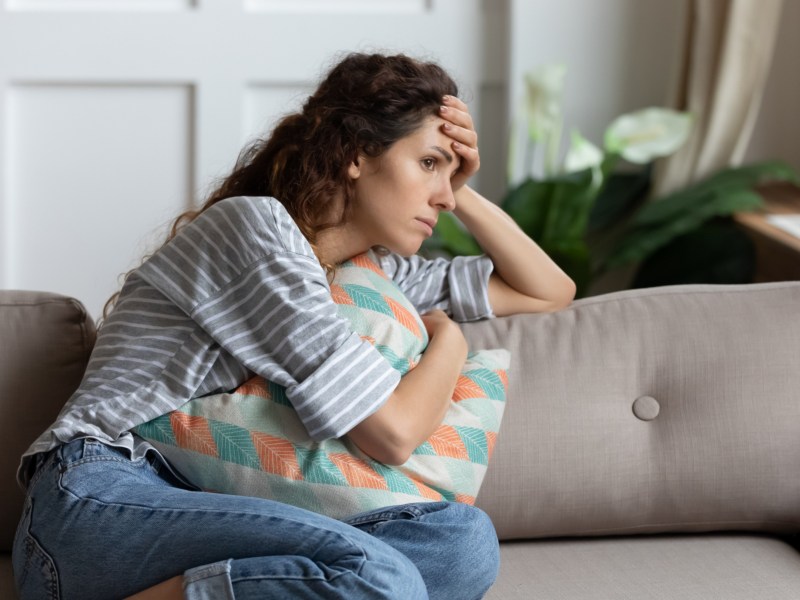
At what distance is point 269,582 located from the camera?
1.07 m

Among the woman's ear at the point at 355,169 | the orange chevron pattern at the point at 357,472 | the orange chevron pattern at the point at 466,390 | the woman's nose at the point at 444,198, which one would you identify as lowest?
the orange chevron pattern at the point at 357,472

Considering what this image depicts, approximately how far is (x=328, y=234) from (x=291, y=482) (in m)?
0.35

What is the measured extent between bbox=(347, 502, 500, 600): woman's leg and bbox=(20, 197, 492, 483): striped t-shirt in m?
0.11

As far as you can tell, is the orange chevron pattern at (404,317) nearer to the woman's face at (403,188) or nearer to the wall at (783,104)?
the woman's face at (403,188)

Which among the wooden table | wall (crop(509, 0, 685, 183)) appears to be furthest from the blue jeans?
wall (crop(509, 0, 685, 183))

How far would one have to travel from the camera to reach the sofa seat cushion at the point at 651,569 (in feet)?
4.19

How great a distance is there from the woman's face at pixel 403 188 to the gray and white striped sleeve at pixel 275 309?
144mm

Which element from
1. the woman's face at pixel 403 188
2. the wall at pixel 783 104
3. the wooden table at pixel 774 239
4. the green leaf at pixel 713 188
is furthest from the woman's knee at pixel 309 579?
the wall at pixel 783 104

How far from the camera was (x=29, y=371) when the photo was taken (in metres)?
1.38

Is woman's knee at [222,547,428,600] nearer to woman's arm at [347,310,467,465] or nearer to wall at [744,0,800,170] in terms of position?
woman's arm at [347,310,467,465]

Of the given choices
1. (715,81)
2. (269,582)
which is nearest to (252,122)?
(715,81)

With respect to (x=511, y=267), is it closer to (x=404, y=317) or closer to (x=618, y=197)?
(x=404, y=317)

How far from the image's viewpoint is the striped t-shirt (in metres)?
1.23

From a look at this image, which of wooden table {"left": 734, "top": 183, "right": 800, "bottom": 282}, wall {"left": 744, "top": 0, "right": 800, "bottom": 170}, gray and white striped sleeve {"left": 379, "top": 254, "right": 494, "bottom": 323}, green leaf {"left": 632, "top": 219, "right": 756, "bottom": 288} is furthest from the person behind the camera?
wall {"left": 744, "top": 0, "right": 800, "bottom": 170}
